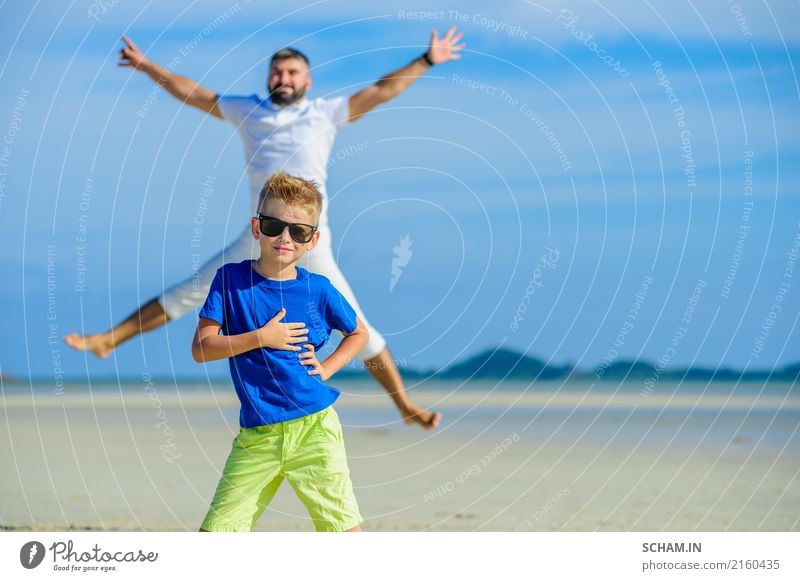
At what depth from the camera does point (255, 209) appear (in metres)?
9.63

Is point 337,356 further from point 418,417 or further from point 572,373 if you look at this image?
point 572,373

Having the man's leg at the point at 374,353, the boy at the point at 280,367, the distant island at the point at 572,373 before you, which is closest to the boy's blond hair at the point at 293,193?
the boy at the point at 280,367

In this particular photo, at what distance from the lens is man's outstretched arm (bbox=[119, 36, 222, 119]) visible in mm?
9852

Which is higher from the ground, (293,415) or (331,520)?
(293,415)

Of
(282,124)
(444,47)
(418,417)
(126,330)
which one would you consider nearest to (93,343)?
(126,330)

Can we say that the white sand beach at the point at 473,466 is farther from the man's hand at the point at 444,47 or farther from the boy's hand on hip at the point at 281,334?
the man's hand at the point at 444,47

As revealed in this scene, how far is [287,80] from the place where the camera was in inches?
386

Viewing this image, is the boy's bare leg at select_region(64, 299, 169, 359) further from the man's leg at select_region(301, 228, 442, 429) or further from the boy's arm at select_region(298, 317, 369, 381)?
the boy's arm at select_region(298, 317, 369, 381)

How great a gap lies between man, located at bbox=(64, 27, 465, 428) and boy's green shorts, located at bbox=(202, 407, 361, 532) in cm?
168

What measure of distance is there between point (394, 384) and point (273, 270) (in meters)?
2.12

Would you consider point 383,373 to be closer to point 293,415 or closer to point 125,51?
point 293,415

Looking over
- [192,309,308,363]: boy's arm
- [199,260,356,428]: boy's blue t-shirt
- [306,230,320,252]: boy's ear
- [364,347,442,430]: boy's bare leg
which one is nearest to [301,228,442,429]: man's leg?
[364,347,442,430]: boy's bare leg
